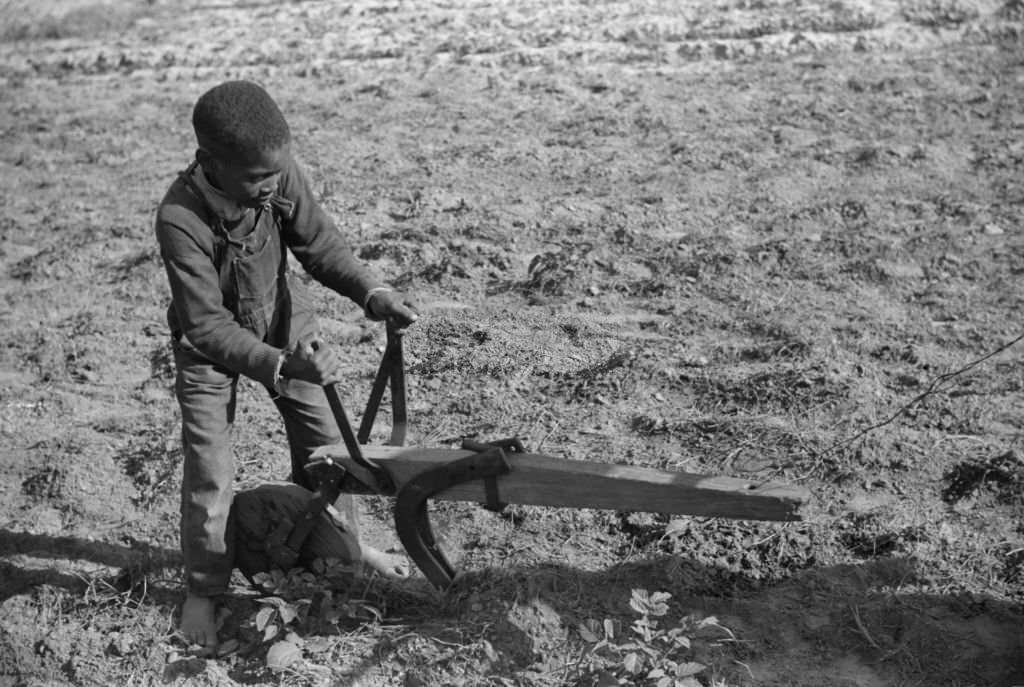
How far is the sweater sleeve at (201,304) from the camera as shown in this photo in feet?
10.9

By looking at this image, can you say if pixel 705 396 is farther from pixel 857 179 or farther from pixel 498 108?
pixel 498 108

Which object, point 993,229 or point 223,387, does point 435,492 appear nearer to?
point 223,387

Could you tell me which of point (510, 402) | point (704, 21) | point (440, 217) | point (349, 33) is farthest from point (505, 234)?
point (349, 33)

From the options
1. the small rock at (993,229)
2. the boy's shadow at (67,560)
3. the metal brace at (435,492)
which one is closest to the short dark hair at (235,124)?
the metal brace at (435,492)

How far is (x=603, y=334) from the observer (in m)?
5.24

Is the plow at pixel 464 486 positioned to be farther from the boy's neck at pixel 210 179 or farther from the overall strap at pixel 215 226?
the boy's neck at pixel 210 179

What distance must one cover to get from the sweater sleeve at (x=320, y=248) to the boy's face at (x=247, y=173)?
253 millimetres

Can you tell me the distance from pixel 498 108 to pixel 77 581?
475 centimetres

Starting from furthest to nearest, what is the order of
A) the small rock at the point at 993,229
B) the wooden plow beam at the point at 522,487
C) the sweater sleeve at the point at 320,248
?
1. the small rock at the point at 993,229
2. the sweater sleeve at the point at 320,248
3. the wooden plow beam at the point at 522,487

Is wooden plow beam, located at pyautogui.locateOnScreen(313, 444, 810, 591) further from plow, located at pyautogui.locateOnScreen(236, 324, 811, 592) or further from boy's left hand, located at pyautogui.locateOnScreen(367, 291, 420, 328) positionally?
boy's left hand, located at pyautogui.locateOnScreen(367, 291, 420, 328)

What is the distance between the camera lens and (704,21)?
8.86 meters

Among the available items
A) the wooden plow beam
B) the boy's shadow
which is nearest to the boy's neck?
the wooden plow beam

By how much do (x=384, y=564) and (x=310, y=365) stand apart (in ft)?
3.39

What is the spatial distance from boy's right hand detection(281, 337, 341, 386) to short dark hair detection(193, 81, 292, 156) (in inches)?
23.0
